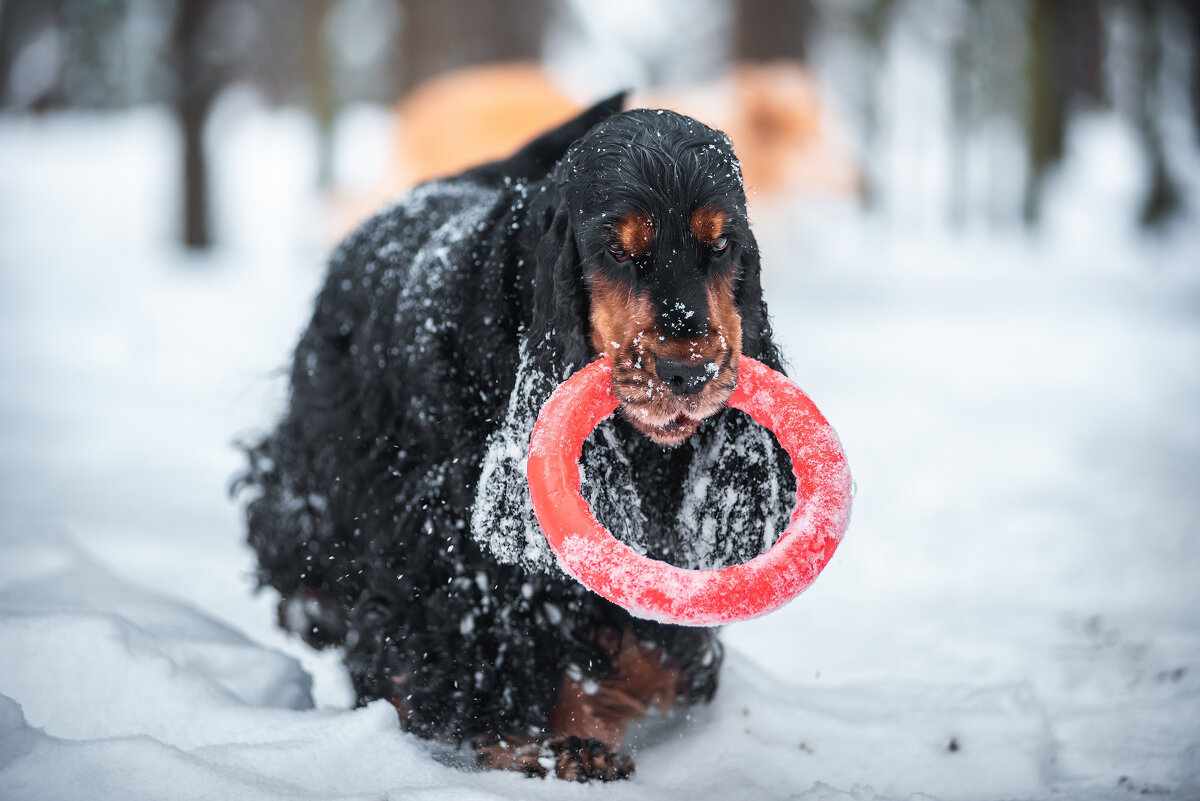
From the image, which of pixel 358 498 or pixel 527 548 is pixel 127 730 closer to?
pixel 358 498

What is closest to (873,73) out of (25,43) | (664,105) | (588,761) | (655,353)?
(664,105)

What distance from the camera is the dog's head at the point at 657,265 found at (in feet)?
6.14

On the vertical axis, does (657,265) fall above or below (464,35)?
below

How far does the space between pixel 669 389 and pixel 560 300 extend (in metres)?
0.38

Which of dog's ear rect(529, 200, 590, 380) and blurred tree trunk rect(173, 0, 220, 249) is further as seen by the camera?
blurred tree trunk rect(173, 0, 220, 249)

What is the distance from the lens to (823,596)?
3.35 metres

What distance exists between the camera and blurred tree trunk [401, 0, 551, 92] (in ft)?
32.5

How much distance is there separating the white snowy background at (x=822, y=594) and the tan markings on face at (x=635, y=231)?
0.90 metres

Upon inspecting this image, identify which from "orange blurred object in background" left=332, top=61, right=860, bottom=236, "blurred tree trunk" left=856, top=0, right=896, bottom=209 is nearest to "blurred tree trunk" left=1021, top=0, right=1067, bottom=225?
"blurred tree trunk" left=856, top=0, right=896, bottom=209

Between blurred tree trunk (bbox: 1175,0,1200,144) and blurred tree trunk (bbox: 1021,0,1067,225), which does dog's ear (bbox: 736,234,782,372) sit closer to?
blurred tree trunk (bbox: 1175,0,1200,144)

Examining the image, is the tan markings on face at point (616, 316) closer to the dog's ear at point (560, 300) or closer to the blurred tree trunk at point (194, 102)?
the dog's ear at point (560, 300)

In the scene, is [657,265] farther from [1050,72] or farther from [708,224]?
[1050,72]

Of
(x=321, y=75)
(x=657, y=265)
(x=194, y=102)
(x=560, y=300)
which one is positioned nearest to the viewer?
(x=657, y=265)

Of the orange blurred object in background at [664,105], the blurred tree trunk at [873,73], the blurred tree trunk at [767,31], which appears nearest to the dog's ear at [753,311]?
the orange blurred object in background at [664,105]
